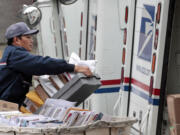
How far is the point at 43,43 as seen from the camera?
27.3 feet

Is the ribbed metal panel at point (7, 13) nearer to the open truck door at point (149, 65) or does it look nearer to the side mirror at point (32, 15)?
the side mirror at point (32, 15)

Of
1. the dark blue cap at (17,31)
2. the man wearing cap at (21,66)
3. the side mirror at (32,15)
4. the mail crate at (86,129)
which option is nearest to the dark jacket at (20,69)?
the man wearing cap at (21,66)

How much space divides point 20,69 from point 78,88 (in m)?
0.60

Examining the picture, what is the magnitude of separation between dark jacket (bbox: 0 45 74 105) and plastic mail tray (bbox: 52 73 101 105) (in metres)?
0.16

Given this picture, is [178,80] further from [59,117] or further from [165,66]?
[59,117]

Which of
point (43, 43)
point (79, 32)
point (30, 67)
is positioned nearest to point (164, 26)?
point (30, 67)

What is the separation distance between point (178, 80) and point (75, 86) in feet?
5.16

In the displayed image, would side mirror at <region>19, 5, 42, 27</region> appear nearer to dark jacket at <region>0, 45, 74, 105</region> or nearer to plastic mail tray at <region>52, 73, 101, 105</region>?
dark jacket at <region>0, 45, 74, 105</region>

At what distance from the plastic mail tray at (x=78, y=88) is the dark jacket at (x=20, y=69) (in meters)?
0.16

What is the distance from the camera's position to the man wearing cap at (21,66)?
4277 mm

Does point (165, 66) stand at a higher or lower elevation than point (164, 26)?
lower

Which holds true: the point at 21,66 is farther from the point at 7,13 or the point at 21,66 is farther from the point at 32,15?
the point at 7,13

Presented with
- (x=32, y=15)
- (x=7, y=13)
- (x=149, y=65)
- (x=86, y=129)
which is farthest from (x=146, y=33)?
(x=7, y=13)

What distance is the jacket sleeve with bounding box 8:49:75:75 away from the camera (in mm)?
4270
